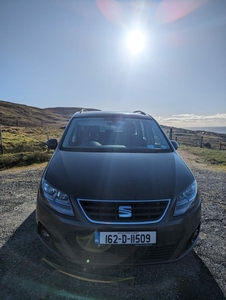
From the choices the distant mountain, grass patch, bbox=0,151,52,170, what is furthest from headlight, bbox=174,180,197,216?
the distant mountain

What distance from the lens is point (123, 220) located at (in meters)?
1.75

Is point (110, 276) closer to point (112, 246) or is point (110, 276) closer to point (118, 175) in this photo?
point (112, 246)

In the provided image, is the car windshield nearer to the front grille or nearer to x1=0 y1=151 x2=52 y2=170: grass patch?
the front grille

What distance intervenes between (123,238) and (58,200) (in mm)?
690

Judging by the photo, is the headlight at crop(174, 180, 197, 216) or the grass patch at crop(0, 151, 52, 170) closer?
the headlight at crop(174, 180, 197, 216)

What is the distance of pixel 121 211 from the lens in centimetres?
176

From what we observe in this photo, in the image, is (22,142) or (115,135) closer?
(115,135)

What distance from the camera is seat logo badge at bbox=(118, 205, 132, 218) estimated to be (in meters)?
1.76

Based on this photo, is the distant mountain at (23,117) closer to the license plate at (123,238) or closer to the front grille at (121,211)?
the front grille at (121,211)

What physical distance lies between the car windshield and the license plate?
1309 millimetres

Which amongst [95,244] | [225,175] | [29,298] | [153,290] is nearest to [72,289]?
[29,298]

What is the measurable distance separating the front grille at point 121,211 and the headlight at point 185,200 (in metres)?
0.17

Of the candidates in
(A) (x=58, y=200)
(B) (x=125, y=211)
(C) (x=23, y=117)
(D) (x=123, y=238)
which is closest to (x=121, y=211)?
(B) (x=125, y=211)

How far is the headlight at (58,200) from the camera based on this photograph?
183 cm
